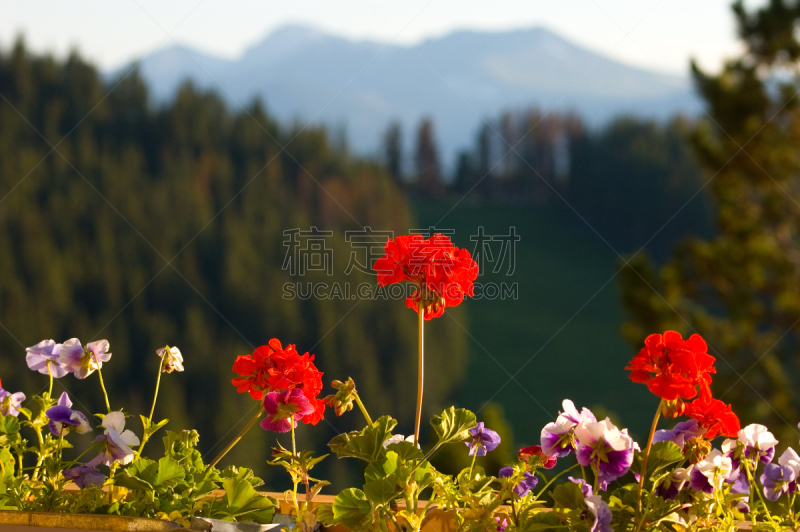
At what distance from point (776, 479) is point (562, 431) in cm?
23

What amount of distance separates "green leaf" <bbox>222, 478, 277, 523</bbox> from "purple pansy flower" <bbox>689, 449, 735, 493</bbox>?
0.41 metres

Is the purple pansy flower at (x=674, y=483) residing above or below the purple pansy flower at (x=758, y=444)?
below

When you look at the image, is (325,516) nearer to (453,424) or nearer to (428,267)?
(453,424)

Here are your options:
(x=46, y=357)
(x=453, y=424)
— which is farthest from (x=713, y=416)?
(x=46, y=357)

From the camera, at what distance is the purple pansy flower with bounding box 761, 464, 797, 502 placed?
2.23 feet

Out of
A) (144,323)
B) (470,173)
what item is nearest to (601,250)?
(470,173)

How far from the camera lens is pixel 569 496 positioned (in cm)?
60

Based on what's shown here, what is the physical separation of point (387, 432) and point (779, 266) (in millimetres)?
3806

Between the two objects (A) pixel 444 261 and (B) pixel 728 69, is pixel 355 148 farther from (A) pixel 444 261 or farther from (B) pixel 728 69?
(A) pixel 444 261

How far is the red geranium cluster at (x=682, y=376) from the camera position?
61cm

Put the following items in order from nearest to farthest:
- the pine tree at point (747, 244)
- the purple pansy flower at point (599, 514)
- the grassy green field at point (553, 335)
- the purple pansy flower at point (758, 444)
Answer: the purple pansy flower at point (599, 514) → the purple pansy flower at point (758, 444) → the pine tree at point (747, 244) → the grassy green field at point (553, 335)

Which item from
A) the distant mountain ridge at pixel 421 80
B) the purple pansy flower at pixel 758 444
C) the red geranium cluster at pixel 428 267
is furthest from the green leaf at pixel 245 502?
the distant mountain ridge at pixel 421 80

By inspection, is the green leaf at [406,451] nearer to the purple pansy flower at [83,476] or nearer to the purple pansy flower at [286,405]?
the purple pansy flower at [286,405]

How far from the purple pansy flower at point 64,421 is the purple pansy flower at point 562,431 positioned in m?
0.49
